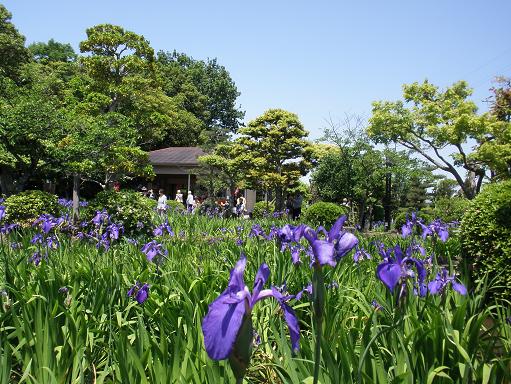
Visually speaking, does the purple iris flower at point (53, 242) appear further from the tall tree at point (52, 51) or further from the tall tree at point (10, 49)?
the tall tree at point (52, 51)

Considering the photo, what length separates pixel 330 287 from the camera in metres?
2.82

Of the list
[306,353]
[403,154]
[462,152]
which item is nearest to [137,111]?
[403,154]

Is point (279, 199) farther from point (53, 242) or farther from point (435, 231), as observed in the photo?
point (435, 231)

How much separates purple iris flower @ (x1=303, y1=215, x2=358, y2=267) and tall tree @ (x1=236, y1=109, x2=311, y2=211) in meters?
19.8

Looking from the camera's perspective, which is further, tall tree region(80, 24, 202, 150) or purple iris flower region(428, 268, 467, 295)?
tall tree region(80, 24, 202, 150)

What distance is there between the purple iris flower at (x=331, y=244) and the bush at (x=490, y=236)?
2839 millimetres

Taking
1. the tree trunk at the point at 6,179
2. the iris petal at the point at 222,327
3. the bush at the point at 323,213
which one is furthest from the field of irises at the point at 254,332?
the tree trunk at the point at 6,179

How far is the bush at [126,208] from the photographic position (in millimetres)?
8570

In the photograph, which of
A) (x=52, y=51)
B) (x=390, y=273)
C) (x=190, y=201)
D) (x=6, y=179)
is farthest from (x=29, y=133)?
(x=52, y=51)

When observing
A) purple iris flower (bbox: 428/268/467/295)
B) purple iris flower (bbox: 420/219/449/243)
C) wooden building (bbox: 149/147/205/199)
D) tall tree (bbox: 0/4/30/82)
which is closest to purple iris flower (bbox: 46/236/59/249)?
purple iris flower (bbox: 420/219/449/243)

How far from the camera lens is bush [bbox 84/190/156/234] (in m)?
8.57

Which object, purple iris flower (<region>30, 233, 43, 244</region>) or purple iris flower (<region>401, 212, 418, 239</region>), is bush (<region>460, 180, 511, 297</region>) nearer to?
purple iris flower (<region>401, 212, 418, 239</region>)

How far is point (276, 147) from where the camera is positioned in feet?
71.5

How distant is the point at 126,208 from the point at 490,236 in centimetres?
643
